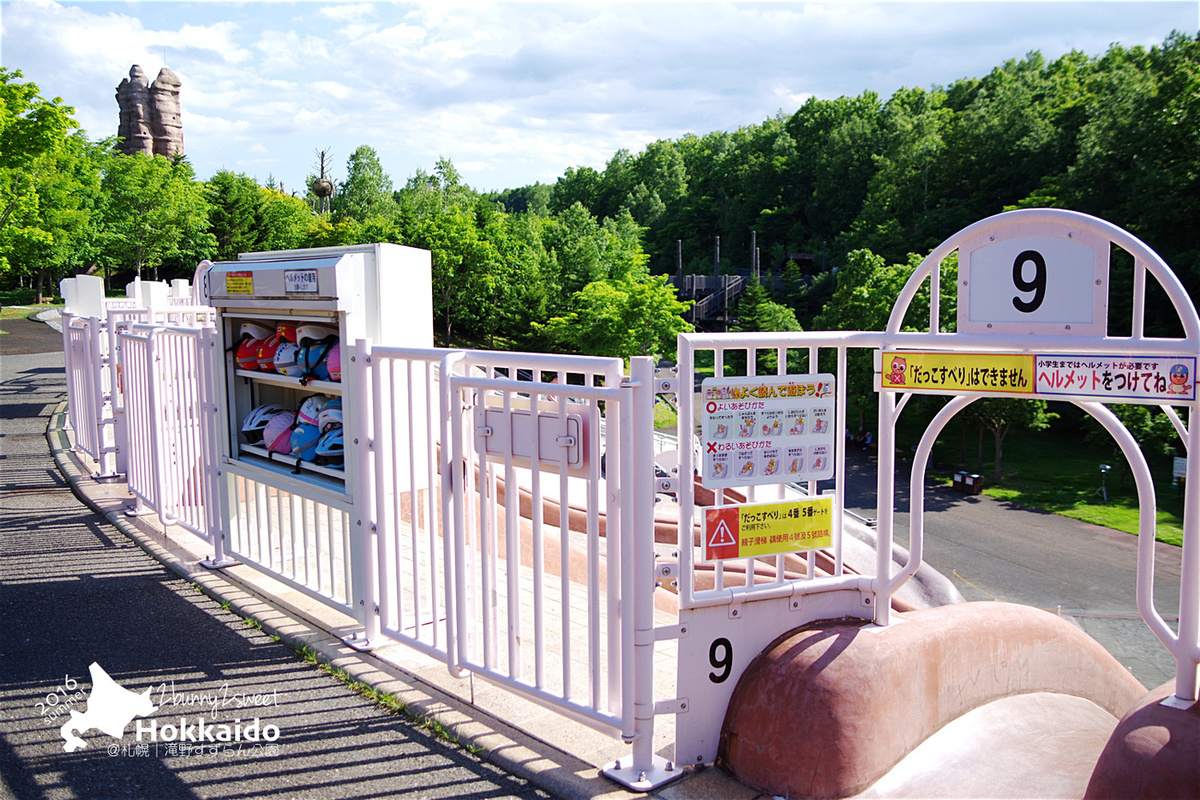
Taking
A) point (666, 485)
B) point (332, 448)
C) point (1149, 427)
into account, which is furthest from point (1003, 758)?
point (1149, 427)

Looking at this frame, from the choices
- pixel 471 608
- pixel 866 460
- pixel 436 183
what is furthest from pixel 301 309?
pixel 436 183

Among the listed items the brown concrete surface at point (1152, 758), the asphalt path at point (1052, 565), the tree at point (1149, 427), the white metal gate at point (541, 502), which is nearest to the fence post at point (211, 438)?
the white metal gate at point (541, 502)

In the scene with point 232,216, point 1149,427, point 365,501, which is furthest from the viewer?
point 232,216

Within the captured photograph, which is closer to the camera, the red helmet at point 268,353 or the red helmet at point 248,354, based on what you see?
the red helmet at point 268,353

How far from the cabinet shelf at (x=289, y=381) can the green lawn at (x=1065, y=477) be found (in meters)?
26.4

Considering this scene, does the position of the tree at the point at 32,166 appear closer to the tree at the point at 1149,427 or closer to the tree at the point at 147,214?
the tree at the point at 147,214

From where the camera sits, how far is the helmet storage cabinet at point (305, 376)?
5.10m

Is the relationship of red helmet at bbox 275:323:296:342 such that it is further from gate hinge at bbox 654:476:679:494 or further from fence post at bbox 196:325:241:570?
gate hinge at bbox 654:476:679:494

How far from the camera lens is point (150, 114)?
87.7 m

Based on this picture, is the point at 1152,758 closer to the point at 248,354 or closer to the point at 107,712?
the point at 107,712

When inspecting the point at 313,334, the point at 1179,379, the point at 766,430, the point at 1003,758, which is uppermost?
the point at 313,334

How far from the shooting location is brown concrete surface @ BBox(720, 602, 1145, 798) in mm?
3508

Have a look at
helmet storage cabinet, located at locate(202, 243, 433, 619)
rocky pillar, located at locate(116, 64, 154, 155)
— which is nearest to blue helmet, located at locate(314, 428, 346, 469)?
helmet storage cabinet, located at locate(202, 243, 433, 619)

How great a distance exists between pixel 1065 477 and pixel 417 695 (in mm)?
35192
